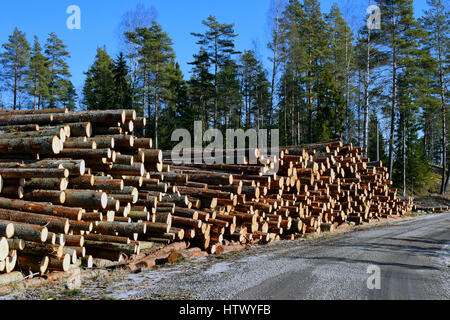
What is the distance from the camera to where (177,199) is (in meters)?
8.89

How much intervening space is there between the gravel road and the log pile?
33.3 inches

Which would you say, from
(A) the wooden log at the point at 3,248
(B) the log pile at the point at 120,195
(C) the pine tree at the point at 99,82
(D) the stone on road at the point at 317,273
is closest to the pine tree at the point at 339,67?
(C) the pine tree at the point at 99,82

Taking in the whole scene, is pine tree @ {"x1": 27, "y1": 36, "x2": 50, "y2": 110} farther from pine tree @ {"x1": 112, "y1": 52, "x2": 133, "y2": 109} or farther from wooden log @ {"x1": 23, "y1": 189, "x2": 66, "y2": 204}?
wooden log @ {"x1": 23, "y1": 189, "x2": 66, "y2": 204}

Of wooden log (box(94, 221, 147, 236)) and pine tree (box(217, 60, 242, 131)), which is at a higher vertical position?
pine tree (box(217, 60, 242, 131))

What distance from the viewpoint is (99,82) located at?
41750 millimetres

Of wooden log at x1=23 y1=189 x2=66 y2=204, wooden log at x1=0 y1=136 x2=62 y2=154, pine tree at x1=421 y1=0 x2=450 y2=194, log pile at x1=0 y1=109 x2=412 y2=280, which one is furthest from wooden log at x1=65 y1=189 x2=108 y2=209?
pine tree at x1=421 y1=0 x2=450 y2=194

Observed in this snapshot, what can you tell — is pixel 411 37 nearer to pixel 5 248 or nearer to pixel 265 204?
pixel 265 204

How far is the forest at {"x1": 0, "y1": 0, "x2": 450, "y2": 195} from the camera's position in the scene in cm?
2603

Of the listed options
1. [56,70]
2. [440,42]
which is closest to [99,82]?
[56,70]

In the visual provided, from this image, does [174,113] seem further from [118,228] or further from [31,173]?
[31,173]

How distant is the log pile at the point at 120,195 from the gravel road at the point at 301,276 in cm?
85

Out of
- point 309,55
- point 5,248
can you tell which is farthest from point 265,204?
point 309,55
